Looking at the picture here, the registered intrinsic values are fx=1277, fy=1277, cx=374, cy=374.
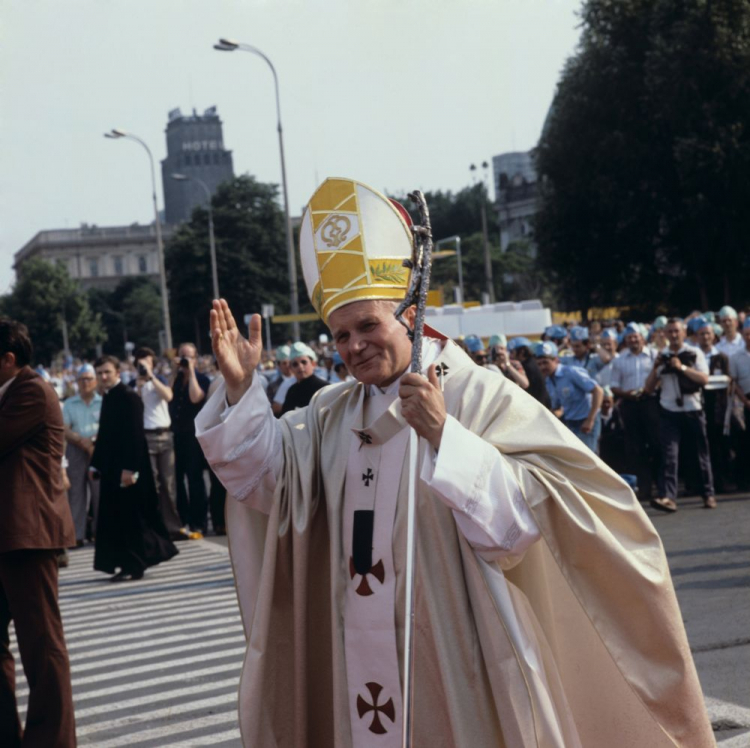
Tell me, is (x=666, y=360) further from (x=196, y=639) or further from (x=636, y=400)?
(x=196, y=639)

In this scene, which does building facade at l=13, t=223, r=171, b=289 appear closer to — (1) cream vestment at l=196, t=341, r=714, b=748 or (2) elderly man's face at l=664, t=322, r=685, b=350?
(2) elderly man's face at l=664, t=322, r=685, b=350

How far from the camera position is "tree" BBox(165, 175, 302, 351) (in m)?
76.0

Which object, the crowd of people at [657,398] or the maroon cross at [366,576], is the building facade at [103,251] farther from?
the maroon cross at [366,576]

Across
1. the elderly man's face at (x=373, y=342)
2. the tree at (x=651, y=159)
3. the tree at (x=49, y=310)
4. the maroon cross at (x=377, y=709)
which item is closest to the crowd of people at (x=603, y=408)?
the elderly man's face at (x=373, y=342)

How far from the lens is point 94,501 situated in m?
14.2

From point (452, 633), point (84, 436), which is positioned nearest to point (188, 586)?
point (84, 436)

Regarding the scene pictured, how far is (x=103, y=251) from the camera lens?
150000 millimetres

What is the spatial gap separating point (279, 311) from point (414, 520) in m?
75.7

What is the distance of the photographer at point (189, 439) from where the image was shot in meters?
13.6

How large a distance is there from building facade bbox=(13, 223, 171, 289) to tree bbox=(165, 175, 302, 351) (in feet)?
218

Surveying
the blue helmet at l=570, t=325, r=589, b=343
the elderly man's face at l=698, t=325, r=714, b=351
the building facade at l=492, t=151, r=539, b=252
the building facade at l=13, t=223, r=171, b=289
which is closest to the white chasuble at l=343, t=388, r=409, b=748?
the elderly man's face at l=698, t=325, r=714, b=351

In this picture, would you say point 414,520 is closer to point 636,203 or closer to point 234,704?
point 234,704

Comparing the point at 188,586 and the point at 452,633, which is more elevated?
the point at 452,633

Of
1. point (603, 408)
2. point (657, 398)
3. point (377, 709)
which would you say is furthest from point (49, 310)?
point (377, 709)
